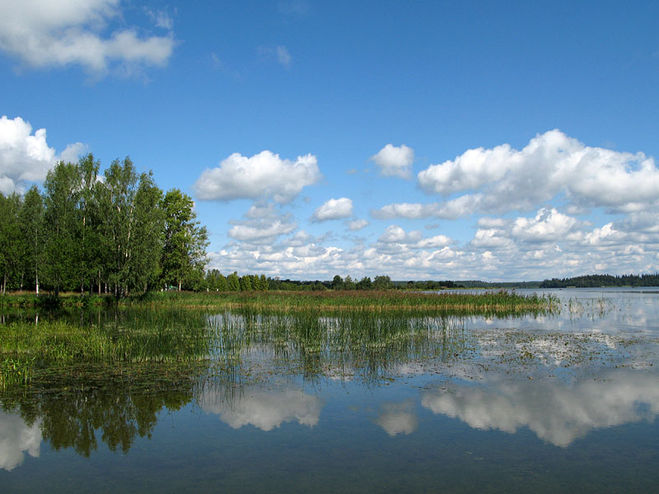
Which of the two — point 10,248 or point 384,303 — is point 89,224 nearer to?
point 10,248

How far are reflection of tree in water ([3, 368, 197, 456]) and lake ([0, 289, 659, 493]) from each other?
0.04 meters

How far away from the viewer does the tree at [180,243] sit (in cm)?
4684

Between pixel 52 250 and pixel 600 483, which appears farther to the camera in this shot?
pixel 52 250

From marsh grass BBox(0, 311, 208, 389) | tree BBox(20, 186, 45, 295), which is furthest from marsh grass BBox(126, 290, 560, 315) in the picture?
marsh grass BBox(0, 311, 208, 389)

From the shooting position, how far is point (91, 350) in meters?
14.5

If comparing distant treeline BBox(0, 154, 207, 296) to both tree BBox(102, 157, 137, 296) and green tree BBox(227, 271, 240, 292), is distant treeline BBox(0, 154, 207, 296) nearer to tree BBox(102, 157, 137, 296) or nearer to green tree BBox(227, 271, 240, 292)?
tree BBox(102, 157, 137, 296)

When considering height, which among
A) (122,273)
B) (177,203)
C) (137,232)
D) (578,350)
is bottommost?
(578,350)

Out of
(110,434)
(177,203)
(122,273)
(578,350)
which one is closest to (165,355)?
(110,434)

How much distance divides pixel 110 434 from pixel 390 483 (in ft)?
15.8

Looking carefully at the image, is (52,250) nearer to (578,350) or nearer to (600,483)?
(578,350)

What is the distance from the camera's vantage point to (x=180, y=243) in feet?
154

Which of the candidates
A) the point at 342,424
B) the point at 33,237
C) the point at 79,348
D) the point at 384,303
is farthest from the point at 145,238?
the point at 342,424

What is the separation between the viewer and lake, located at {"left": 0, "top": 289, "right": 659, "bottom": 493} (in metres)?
6.03

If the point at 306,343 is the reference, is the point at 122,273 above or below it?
above
